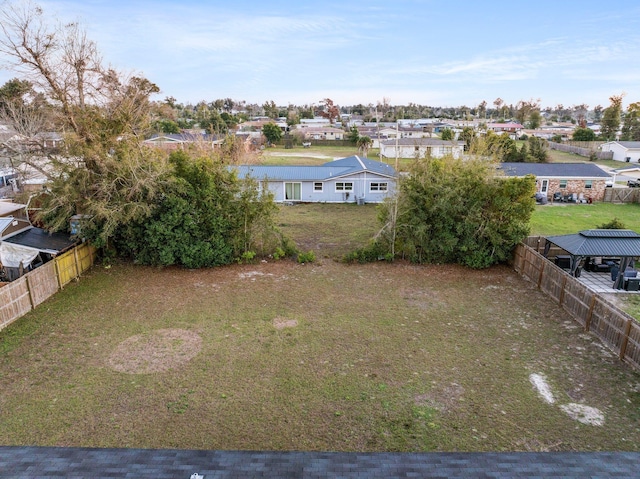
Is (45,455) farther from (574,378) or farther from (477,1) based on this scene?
(477,1)

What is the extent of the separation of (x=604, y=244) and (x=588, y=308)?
440 cm

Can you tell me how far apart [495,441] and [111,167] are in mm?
13732

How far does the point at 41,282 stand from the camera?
39.7ft

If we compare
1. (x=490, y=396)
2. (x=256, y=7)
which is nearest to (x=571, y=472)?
(x=490, y=396)

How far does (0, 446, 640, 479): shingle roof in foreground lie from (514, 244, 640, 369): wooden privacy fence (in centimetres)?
411

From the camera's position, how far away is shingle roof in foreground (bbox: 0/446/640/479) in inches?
213

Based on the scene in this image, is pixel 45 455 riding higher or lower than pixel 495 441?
higher

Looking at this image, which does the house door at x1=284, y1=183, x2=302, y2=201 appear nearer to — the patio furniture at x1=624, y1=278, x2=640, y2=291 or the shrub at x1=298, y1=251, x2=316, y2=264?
the shrub at x1=298, y1=251, x2=316, y2=264

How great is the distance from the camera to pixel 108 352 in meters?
9.62

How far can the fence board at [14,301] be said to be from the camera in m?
10.5

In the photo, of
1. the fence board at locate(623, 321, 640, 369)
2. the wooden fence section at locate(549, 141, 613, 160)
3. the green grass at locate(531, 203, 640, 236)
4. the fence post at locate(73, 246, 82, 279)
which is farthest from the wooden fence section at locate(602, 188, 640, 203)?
the fence post at locate(73, 246, 82, 279)

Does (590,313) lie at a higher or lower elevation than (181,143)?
A: lower

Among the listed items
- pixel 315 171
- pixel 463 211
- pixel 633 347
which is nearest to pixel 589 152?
pixel 315 171

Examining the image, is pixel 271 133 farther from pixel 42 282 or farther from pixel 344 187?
pixel 42 282
